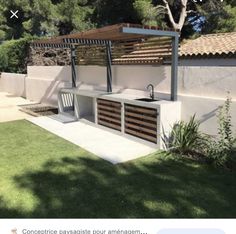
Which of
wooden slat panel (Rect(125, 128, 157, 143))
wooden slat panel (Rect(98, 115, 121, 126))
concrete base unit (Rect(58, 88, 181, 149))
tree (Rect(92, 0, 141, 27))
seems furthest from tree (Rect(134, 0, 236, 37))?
wooden slat panel (Rect(125, 128, 157, 143))

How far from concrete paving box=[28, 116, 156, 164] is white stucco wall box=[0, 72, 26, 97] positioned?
7.77 m

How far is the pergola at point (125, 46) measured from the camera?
7075 millimetres

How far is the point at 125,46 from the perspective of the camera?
379 inches

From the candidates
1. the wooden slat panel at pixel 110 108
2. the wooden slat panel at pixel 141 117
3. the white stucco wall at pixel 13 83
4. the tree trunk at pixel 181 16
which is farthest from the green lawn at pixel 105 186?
the tree trunk at pixel 181 16

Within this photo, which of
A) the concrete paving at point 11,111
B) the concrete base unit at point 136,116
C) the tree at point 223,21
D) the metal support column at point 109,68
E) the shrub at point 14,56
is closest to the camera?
the concrete base unit at point 136,116

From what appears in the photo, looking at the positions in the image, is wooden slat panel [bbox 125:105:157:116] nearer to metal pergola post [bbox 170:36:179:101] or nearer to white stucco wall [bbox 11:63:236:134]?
metal pergola post [bbox 170:36:179:101]

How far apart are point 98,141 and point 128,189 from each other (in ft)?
9.28

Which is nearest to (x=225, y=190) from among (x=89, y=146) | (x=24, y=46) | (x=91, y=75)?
(x=89, y=146)

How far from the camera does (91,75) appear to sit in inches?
438

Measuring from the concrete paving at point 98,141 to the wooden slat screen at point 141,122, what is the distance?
230 millimetres

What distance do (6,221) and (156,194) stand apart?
2473mm

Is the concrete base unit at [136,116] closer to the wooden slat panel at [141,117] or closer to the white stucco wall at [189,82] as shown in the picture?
the wooden slat panel at [141,117]

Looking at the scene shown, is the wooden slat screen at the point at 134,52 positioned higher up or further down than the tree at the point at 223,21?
further down

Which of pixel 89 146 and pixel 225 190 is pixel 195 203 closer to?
pixel 225 190
